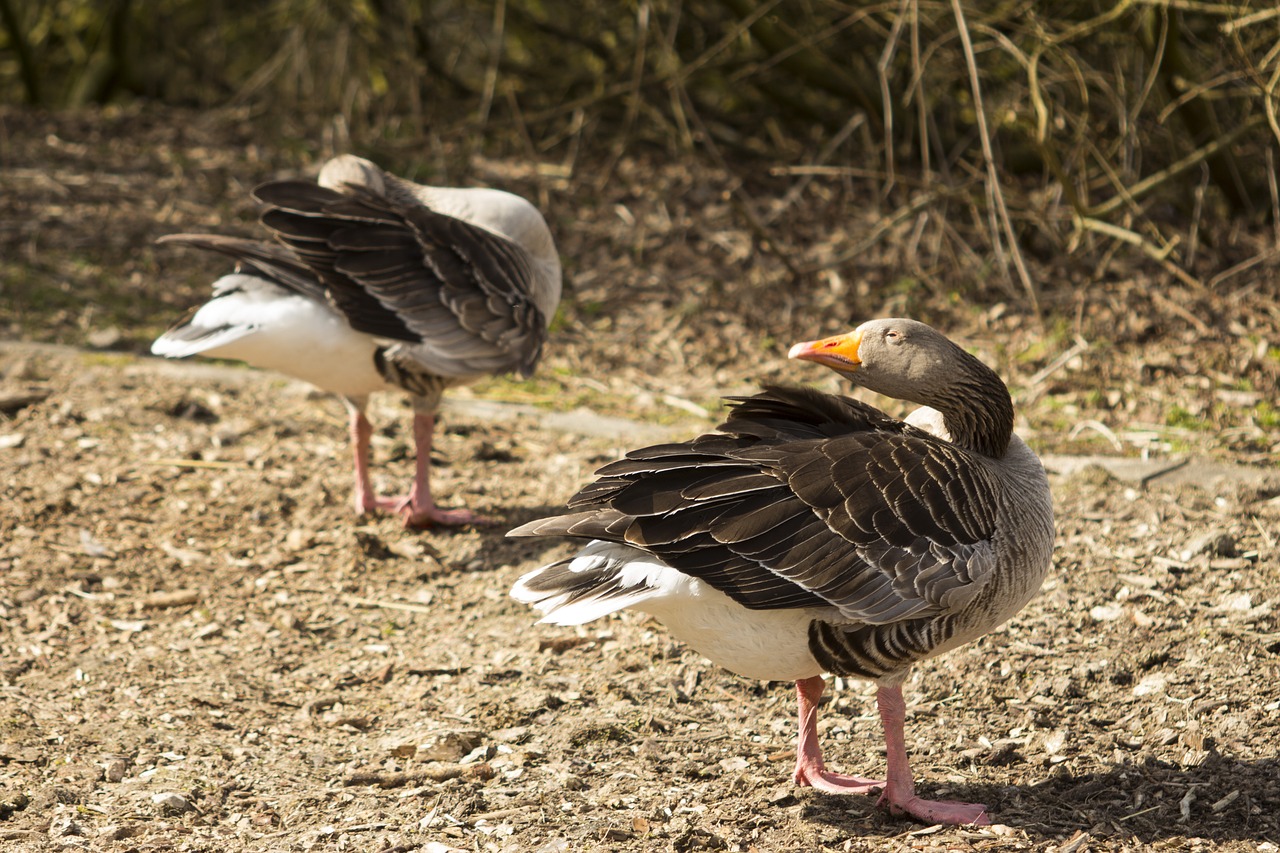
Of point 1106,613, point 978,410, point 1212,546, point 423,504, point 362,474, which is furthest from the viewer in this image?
point 362,474

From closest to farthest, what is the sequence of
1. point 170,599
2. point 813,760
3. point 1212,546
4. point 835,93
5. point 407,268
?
point 813,760, point 1212,546, point 170,599, point 407,268, point 835,93

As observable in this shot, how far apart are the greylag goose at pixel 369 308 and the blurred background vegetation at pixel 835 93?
252 cm

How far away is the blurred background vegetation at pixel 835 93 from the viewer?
7574 millimetres

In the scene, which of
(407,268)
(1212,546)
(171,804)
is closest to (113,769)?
(171,804)

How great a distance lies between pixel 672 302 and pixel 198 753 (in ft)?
16.8

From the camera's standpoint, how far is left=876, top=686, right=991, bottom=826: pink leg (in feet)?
11.4

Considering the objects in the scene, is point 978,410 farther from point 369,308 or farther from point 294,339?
point 294,339

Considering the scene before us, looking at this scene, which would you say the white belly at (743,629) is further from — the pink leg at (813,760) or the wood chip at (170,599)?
the wood chip at (170,599)

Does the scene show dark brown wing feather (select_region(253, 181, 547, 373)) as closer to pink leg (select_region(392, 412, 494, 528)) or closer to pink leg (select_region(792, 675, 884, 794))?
pink leg (select_region(392, 412, 494, 528))

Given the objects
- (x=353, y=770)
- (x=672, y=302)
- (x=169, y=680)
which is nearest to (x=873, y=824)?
(x=353, y=770)

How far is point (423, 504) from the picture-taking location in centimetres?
570

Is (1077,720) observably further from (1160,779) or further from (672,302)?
(672,302)

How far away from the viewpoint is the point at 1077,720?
159 inches

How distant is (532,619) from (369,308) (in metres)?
1.57
